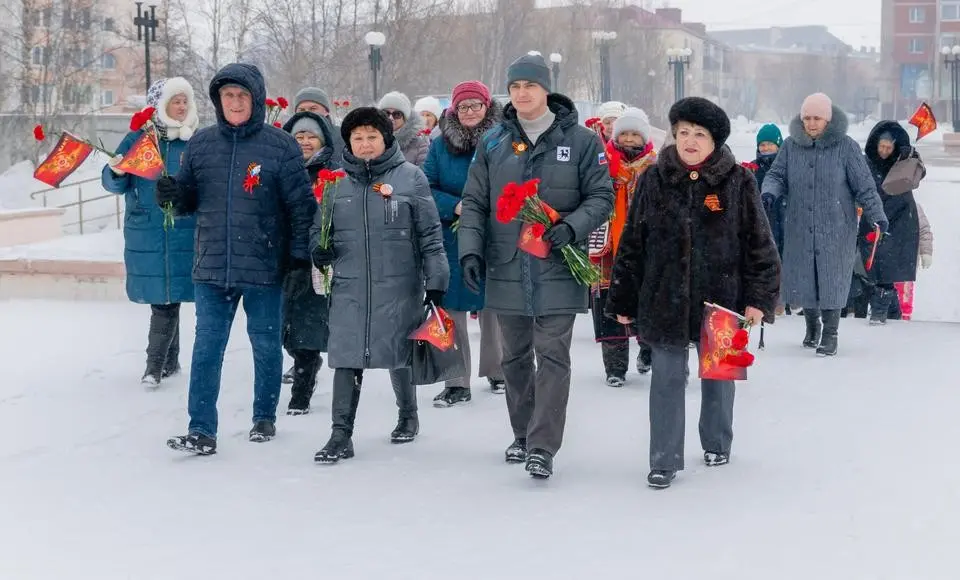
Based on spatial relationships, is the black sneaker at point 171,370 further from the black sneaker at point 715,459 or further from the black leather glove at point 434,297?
the black sneaker at point 715,459

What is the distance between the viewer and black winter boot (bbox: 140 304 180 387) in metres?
7.86

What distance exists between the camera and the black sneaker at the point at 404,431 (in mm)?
6457

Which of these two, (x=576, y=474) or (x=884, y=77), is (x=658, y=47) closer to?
(x=884, y=77)

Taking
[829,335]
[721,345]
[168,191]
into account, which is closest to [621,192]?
[829,335]

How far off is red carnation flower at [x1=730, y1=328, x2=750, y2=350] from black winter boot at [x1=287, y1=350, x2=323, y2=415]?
8.59ft

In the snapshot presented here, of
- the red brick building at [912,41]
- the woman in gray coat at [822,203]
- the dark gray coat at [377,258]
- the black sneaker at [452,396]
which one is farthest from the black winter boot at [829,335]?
the red brick building at [912,41]

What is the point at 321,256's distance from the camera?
5.96 m

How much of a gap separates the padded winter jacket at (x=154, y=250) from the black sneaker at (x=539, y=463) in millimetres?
2863

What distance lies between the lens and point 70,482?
5.68 metres

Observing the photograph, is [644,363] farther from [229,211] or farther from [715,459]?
[229,211]

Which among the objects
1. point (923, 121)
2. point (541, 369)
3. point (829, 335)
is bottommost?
point (829, 335)

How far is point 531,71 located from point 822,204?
4.04m

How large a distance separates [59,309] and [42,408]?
4475 millimetres

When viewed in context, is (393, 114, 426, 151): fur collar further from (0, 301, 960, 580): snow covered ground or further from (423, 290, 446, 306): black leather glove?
(423, 290, 446, 306): black leather glove
